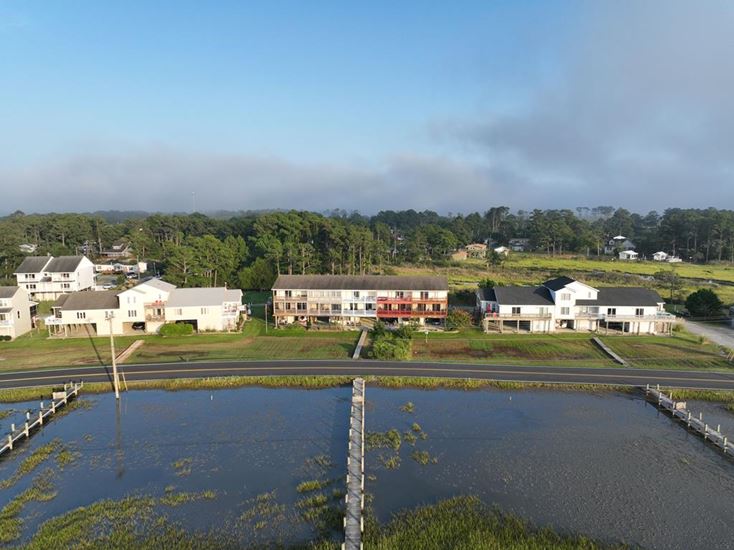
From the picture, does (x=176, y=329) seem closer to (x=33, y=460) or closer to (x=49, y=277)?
(x=33, y=460)

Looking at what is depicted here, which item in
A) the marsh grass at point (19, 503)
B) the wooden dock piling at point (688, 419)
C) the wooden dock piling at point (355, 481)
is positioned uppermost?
the wooden dock piling at point (688, 419)

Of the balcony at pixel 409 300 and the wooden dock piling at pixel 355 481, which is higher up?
the balcony at pixel 409 300

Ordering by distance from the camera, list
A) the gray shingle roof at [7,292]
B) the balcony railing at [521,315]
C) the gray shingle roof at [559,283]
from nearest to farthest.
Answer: the gray shingle roof at [7,292], the balcony railing at [521,315], the gray shingle roof at [559,283]

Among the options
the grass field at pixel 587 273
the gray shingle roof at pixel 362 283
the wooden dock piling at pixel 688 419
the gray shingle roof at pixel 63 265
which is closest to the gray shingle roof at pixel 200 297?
the gray shingle roof at pixel 362 283

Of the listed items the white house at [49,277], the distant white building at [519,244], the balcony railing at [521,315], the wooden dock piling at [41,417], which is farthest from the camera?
the distant white building at [519,244]

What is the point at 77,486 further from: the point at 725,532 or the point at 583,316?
the point at 583,316

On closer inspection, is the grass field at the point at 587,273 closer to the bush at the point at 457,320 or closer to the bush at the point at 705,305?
the bush at the point at 705,305

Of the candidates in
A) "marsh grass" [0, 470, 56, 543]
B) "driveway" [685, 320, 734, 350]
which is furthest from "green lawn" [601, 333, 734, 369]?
"marsh grass" [0, 470, 56, 543]
